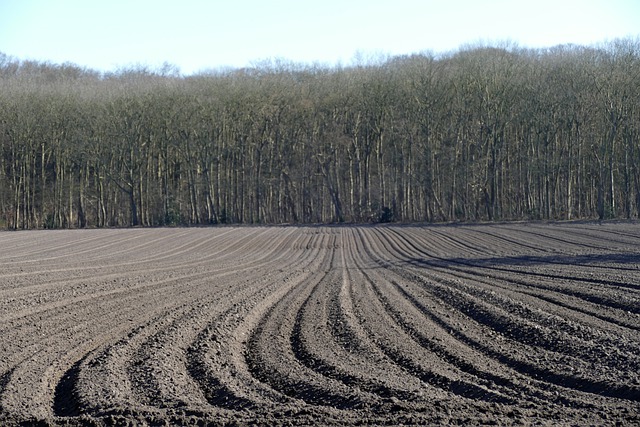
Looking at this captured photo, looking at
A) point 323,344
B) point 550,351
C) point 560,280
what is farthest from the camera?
point 560,280

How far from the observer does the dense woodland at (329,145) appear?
51.2 m

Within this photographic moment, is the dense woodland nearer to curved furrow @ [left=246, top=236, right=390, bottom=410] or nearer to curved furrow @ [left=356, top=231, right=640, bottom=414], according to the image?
curved furrow @ [left=356, top=231, right=640, bottom=414]

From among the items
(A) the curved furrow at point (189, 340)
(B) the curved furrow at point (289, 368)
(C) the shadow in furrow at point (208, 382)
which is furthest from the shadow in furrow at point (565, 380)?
(A) the curved furrow at point (189, 340)

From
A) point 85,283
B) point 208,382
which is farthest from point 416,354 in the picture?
point 85,283

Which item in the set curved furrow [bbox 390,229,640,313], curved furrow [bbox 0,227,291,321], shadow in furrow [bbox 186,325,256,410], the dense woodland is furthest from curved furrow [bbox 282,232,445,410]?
the dense woodland

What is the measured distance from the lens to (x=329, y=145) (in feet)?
192

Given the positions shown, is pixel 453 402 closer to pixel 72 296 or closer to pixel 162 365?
Answer: pixel 162 365

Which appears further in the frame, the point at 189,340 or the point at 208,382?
the point at 189,340

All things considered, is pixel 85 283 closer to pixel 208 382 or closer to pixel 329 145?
pixel 208 382

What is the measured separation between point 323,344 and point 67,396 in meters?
A: 3.71

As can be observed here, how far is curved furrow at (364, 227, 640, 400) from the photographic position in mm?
8242

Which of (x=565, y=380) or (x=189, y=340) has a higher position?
(x=189, y=340)

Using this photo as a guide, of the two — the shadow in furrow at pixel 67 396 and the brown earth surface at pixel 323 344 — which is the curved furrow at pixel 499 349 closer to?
the brown earth surface at pixel 323 344

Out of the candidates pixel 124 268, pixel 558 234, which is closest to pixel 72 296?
pixel 124 268
